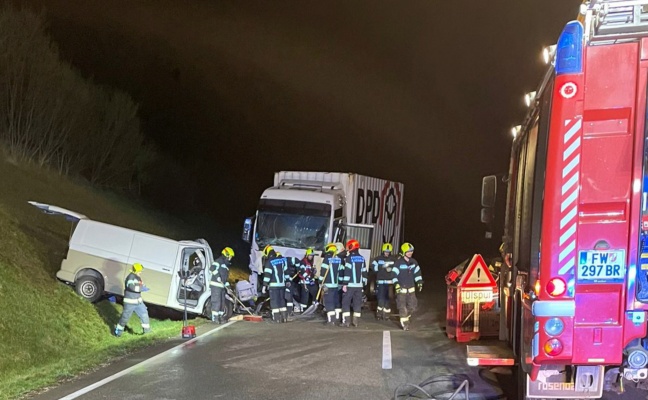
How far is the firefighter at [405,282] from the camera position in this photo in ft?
40.6

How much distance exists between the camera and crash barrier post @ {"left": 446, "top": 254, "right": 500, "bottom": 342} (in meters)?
9.80

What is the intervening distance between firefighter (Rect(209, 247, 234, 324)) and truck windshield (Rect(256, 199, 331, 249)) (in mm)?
3448

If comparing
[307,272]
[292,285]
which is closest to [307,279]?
[307,272]

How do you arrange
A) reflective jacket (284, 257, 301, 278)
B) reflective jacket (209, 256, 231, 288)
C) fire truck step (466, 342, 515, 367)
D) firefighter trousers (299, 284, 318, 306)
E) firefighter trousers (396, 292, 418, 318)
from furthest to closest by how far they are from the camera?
firefighter trousers (299, 284, 318, 306), reflective jacket (284, 257, 301, 278), reflective jacket (209, 256, 231, 288), firefighter trousers (396, 292, 418, 318), fire truck step (466, 342, 515, 367)

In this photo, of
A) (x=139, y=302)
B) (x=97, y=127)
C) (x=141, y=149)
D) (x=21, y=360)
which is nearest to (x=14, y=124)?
(x=97, y=127)

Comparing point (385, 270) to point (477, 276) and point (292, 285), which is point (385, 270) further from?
point (477, 276)

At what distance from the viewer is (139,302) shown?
37.3ft

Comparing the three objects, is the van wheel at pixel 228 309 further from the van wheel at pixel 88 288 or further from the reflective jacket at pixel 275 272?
the van wheel at pixel 88 288

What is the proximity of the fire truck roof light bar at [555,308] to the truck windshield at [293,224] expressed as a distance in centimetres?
1200

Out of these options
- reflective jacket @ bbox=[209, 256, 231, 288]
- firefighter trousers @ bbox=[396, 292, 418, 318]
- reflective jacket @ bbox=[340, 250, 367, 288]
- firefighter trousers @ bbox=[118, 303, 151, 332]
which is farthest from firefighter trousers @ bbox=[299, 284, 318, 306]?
firefighter trousers @ bbox=[118, 303, 151, 332]

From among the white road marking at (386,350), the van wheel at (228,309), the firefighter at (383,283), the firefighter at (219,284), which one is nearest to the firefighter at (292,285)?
the van wheel at (228,309)

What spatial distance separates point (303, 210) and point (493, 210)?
916 centimetres

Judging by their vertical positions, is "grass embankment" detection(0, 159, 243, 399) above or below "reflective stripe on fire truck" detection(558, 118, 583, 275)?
below

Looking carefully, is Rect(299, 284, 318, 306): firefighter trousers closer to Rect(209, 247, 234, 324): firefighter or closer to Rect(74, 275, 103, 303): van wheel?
Rect(209, 247, 234, 324): firefighter
